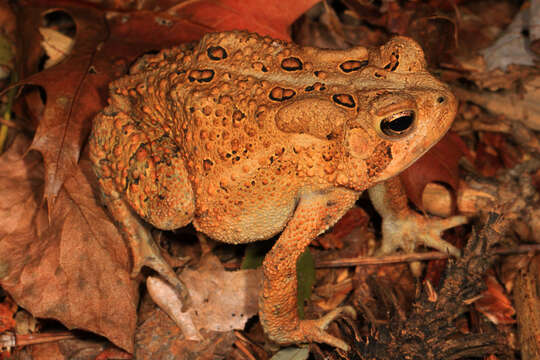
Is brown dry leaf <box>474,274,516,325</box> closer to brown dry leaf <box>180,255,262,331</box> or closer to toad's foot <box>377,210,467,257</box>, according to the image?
toad's foot <box>377,210,467,257</box>

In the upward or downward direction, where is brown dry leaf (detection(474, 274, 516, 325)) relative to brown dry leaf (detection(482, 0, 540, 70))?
downward

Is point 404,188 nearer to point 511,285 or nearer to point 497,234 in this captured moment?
point 497,234

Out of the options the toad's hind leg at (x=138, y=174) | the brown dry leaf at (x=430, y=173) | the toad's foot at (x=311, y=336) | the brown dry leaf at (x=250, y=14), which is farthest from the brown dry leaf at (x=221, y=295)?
the brown dry leaf at (x=250, y=14)

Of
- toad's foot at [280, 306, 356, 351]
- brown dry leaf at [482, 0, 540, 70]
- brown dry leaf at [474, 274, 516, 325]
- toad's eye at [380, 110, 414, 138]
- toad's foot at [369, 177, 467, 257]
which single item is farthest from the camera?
brown dry leaf at [482, 0, 540, 70]

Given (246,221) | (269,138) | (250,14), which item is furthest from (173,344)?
(250,14)

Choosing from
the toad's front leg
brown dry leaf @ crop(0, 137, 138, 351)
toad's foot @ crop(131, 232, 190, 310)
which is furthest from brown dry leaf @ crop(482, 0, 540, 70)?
brown dry leaf @ crop(0, 137, 138, 351)

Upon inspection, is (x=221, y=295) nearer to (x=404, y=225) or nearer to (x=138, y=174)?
(x=138, y=174)

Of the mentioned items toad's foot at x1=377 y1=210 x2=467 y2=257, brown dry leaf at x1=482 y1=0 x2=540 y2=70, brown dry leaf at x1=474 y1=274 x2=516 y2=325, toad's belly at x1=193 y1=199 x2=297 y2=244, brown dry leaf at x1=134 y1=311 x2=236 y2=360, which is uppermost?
brown dry leaf at x1=482 y1=0 x2=540 y2=70

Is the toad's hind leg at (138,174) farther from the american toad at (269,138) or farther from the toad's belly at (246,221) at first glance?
the toad's belly at (246,221)
